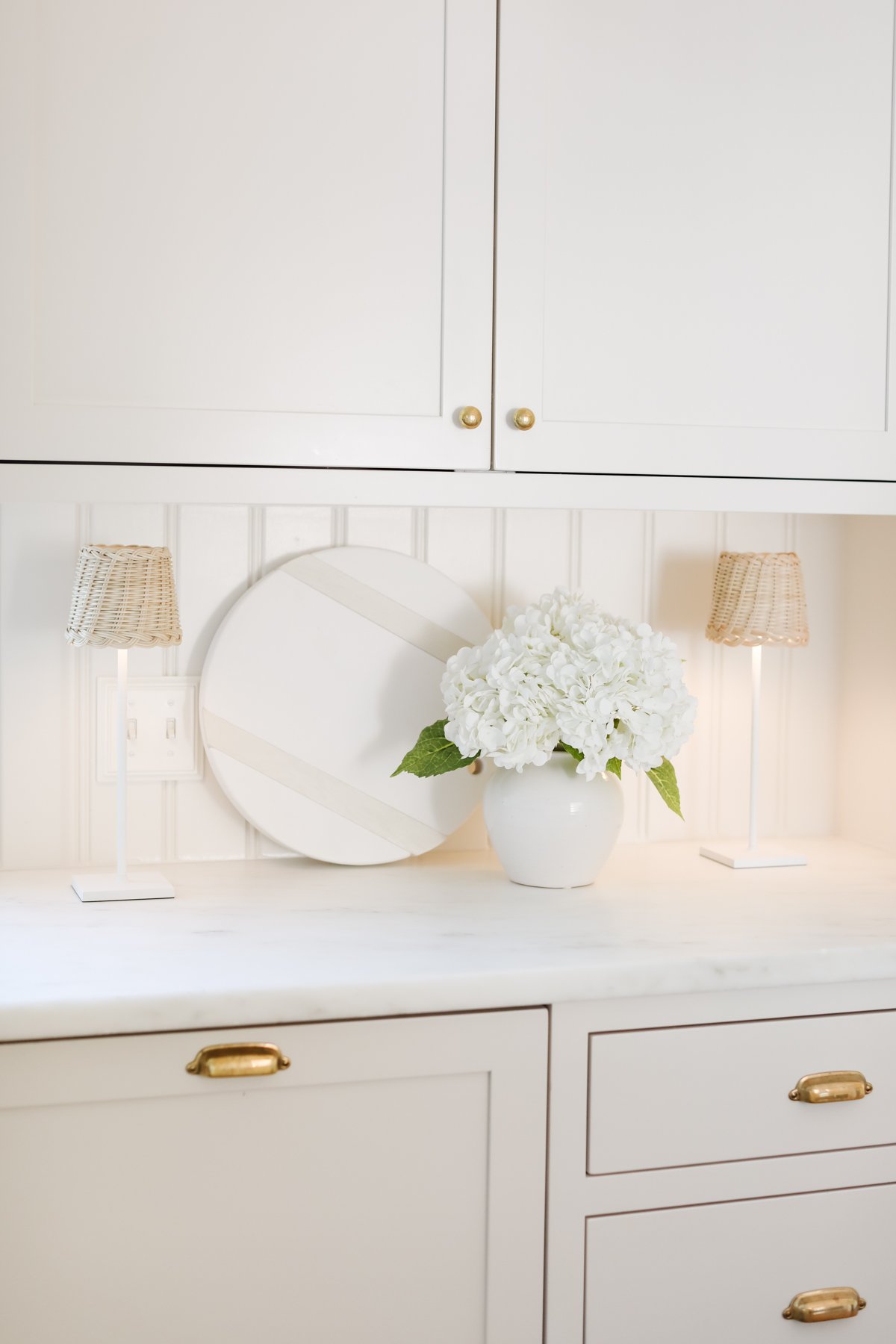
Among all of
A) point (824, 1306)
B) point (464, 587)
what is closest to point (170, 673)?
point (464, 587)

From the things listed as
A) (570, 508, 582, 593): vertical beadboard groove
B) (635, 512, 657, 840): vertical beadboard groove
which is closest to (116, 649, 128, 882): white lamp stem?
(570, 508, 582, 593): vertical beadboard groove

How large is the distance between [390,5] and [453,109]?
13cm

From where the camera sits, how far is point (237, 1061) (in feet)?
4.02

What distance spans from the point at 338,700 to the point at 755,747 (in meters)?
0.62

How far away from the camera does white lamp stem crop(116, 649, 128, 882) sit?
1588 millimetres

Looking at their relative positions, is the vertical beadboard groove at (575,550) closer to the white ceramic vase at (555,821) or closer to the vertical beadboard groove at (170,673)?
the white ceramic vase at (555,821)

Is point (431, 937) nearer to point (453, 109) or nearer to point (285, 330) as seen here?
point (285, 330)

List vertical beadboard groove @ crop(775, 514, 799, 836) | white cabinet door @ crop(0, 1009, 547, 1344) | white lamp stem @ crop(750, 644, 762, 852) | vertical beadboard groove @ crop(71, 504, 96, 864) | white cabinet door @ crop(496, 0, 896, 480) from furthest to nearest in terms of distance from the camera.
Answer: vertical beadboard groove @ crop(775, 514, 799, 836) < white lamp stem @ crop(750, 644, 762, 852) < vertical beadboard groove @ crop(71, 504, 96, 864) < white cabinet door @ crop(496, 0, 896, 480) < white cabinet door @ crop(0, 1009, 547, 1344)

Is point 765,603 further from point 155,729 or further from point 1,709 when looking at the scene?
point 1,709

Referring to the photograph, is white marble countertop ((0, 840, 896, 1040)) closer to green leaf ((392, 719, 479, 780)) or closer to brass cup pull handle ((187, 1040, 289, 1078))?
brass cup pull handle ((187, 1040, 289, 1078))

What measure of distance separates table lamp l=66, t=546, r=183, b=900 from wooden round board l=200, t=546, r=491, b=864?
0.16m

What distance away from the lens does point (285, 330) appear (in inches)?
55.8

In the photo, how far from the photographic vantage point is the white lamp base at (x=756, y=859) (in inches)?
70.3

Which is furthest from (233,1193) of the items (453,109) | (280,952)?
(453,109)
